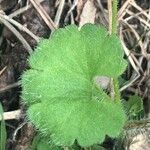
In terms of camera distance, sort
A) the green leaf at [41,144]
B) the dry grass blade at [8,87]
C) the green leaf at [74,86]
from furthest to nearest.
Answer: the dry grass blade at [8,87] → the green leaf at [41,144] → the green leaf at [74,86]

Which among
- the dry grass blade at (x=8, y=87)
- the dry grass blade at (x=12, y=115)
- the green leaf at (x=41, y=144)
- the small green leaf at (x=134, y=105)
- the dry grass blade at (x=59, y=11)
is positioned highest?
the dry grass blade at (x=59, y=11)

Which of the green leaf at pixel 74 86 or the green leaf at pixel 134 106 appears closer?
the green leaf at pixel 74 86

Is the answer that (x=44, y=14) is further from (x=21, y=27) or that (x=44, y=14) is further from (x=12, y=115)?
(x=12, y=115)

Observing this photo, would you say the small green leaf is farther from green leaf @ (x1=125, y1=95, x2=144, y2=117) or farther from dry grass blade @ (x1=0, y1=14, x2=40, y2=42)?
dry grass blade @ (x1=0, y1=14, x2=40, y2=42)

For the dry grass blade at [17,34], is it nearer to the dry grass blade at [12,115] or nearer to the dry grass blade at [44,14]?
the dry grass blade at [44,14]

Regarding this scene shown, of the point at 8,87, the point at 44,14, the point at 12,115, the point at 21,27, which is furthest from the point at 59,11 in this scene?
the point at 12,115

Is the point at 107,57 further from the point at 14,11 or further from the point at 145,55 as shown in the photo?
the point at 14,11

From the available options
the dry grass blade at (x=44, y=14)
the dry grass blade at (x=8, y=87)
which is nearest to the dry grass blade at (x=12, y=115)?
the dry grass blade at (x=8, y=87)

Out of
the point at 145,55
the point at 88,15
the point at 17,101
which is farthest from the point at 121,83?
the point at 17,101
